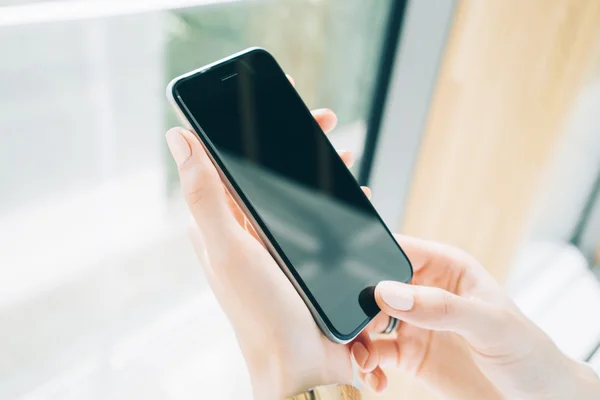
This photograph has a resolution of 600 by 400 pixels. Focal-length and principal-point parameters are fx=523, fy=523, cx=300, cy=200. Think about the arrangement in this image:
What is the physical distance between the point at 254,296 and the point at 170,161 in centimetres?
28

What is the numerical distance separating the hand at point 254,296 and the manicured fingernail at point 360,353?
0.06 m

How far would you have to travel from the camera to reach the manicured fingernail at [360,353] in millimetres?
511

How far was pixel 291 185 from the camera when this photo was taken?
463 mm

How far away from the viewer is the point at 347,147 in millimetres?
824

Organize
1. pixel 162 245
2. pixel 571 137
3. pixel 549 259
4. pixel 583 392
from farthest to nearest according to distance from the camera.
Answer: pixel 549 259 → pixel 571 137 → pixel 162 245 → pixel 583 392

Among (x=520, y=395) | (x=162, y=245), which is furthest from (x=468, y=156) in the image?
(x=162, y=245)

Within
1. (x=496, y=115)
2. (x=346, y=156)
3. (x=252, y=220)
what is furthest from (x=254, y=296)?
(x=496, y=115)

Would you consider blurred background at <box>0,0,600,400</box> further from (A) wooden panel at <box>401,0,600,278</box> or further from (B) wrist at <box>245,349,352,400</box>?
(B) wrist at <box>245,349,352,400</box>

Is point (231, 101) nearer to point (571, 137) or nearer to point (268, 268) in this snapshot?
point (268, 268)

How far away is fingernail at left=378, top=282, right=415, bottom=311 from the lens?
0.43 metres

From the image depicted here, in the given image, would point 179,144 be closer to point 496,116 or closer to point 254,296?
point 254,296

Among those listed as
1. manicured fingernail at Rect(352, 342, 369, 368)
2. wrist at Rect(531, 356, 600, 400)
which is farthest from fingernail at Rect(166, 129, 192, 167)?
wrist at Rect(531, 356, 600, 400)

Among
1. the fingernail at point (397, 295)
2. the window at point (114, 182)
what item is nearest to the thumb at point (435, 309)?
the fingernail at point (397, 295)

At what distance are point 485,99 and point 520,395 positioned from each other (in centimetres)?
40
